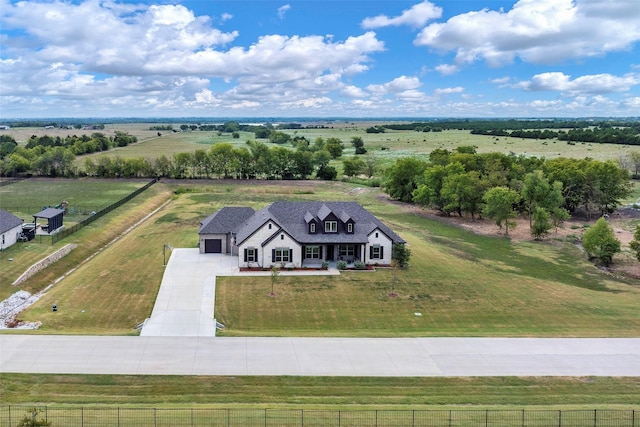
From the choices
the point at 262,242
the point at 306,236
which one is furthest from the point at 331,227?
the point at 262,242

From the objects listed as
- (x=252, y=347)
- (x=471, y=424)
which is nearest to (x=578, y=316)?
(x=471, y=424)

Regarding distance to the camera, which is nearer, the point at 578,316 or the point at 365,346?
the point at 365,346

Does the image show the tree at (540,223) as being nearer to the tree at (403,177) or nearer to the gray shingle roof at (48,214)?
the tree at (403,177)

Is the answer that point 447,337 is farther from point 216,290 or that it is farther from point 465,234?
point 465,234

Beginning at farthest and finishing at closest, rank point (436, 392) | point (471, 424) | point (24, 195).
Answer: point (24, 195)
point (436, 392)
point (471, 424)

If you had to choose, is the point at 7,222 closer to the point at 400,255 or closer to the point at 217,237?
the point at 217,237

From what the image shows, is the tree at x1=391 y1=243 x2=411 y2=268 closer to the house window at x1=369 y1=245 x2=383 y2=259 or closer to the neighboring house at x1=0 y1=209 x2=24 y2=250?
the house window at x1=369 y1=245 x2=383 y2=259

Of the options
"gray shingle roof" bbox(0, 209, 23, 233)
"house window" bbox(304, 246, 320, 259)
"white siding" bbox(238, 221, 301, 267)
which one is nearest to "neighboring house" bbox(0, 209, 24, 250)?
"gray shingle roof" bbox(0, 209, 23, 233)
